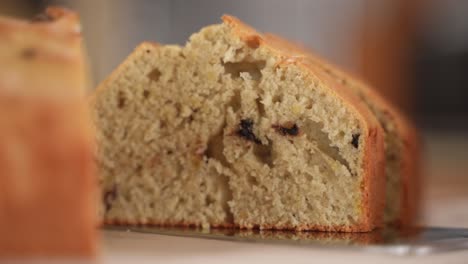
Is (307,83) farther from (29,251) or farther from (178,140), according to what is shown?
(29,251)

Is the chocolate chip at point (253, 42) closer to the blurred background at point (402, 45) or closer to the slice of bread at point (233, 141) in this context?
the slice of bread at point (233, 141)

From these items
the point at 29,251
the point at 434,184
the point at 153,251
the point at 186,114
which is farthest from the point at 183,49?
the point at 434,184

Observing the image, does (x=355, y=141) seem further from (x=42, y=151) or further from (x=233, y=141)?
(x=42, y=151)

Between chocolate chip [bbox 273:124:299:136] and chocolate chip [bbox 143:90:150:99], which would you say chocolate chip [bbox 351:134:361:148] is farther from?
chocolate chip [bbox 143:90:150:99]

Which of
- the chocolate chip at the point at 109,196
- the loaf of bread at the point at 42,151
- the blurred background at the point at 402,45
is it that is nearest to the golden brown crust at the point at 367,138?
the chocolate chip at the point at 109,196

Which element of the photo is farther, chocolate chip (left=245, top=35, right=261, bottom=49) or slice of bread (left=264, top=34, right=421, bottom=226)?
slice of bread (left=264, top=34, right=421, bottom=226)

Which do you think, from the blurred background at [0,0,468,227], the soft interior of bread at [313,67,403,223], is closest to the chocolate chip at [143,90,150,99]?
the soft interior of bread at [313,67,403,223]

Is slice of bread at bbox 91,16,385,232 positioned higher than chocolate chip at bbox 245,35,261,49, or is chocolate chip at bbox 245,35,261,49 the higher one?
chocolate chip at bbox 245,35,261,49
